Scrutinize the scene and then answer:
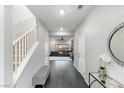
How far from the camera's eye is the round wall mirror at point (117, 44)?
2.01 metres

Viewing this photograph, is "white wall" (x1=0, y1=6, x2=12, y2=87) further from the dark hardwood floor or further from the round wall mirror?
the dark hardwood floor

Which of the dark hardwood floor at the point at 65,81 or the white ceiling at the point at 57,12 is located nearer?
the white ceiling at the point at 57,12

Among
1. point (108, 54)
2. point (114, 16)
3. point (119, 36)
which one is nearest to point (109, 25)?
point (114, 16)

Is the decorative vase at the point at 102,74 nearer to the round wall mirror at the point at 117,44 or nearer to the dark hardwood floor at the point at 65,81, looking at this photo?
the round wall mirror at the point at 117,44

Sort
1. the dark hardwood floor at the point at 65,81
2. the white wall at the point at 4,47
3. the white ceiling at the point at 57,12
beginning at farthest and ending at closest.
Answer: the dark hardwood floor at the point at 65,81
the white ceiling at the point at 57,12
the white wall at the point at 4,47

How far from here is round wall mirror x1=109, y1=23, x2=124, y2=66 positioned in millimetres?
2010

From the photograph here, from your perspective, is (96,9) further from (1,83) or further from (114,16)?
(1,83)

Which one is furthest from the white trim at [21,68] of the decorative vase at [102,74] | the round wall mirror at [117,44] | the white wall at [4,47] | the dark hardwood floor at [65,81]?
the round wall mirror at [117,44]

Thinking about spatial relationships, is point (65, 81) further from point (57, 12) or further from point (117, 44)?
point (117, 44)

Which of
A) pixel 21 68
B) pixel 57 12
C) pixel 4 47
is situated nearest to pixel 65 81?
pixel 21 68

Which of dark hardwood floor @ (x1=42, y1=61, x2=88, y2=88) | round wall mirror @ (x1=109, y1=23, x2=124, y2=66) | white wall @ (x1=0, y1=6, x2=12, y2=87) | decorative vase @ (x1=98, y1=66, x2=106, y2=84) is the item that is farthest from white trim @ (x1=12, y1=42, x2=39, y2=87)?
round wall mirror @ (x1=109, y1=23, x2=124, y2=66)

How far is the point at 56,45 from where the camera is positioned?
15531mm
